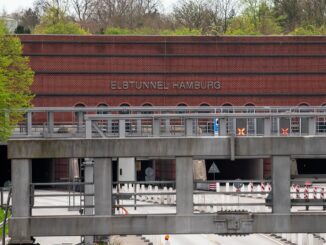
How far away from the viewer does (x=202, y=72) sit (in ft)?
240

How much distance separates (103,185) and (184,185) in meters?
1.57

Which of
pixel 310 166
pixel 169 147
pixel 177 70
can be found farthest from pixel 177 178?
pixel 177 70

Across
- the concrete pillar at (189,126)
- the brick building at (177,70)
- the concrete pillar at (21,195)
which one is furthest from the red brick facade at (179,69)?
the concrete pillar at (21,195)

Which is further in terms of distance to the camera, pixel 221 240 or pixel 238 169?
pixel 238 169

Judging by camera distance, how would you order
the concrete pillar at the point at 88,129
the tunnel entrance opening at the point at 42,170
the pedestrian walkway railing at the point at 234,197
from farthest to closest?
the tunnel entrance opening at the point at 42,170
the concrete pillar at the point at 88,129
the pedestrian walkway railing at the point at 234,197

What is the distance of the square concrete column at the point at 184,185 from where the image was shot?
20.9 meters

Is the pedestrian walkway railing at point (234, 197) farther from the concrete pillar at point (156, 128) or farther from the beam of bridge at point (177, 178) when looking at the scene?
the concrete pillar at point (156, 128)

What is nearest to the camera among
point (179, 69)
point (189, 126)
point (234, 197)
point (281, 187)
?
point (281, 187)

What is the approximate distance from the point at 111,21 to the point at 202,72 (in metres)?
48.3

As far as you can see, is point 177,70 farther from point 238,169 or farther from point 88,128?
point 88,128

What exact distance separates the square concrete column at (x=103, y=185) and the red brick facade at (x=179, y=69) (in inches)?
2017

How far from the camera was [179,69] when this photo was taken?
73375mm

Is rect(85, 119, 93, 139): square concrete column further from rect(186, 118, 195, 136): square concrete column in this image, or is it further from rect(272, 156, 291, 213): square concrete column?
rect(272, 156, 291, 213): square concrete column

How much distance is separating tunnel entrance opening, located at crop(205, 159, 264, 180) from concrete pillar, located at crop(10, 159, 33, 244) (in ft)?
158
